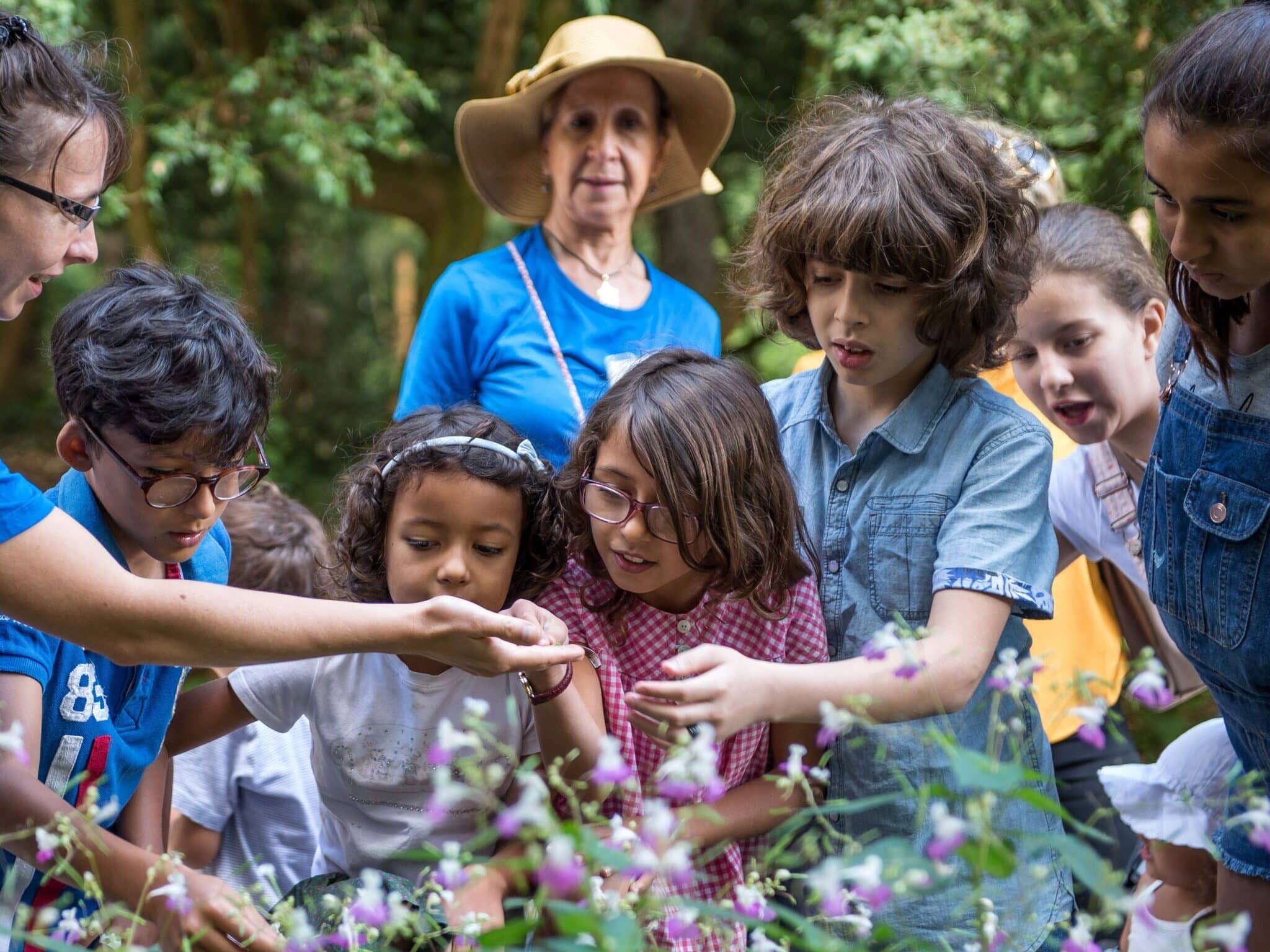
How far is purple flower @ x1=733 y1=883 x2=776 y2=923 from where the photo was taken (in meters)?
1.37

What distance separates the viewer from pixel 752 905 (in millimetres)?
1390

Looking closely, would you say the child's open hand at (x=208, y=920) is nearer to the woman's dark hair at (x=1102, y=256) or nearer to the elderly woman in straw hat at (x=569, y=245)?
the elderly woman in straw hat at (x=569, y=245)

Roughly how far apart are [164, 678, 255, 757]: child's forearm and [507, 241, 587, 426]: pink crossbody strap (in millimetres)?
1004

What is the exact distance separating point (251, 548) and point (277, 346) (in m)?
7.41

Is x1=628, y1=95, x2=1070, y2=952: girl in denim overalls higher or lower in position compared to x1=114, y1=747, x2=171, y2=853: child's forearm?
higher

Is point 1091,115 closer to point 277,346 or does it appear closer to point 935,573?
point 935,573

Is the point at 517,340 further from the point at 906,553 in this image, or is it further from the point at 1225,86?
the point at 1225,86

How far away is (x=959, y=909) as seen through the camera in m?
1.23

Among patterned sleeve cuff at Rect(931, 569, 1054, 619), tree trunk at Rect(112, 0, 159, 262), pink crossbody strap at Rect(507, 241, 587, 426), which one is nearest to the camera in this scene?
patterned sleeve cuff at Rect(931, 569, 1054, 619)

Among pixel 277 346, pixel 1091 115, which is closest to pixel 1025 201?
pixel 1091 115

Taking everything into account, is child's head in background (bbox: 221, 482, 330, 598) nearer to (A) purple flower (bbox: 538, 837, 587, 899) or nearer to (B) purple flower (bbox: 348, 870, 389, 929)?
(B) purple flower (bbox: 348, 870, 389, 929)

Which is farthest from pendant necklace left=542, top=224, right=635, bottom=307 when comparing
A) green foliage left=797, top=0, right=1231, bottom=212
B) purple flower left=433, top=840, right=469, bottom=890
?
purple flower left=433, top=840, right=469, bottom=890

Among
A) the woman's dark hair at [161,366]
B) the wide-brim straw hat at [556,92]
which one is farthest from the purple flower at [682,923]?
the wide-brim straw hat at [556,92]

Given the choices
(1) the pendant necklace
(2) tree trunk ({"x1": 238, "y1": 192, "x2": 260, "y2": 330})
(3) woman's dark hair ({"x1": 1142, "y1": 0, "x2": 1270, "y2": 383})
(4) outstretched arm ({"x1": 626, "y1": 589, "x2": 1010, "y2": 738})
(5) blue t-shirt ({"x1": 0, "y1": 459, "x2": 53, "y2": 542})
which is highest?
(2) tree trunk ({"x1": 238, "y1": 192, "x2": 260, "y2": 330})
